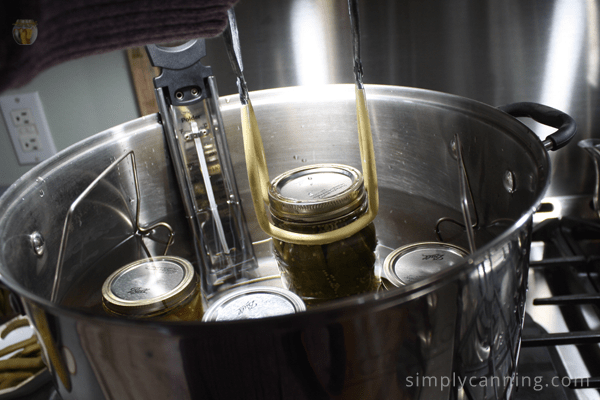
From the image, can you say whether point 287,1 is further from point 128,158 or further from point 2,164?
point 2,164

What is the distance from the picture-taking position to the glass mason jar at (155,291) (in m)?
0.35

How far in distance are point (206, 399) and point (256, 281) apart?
0.28 metres

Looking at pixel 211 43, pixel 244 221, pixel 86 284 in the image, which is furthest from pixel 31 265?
pixel 211 43

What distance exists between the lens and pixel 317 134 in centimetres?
50

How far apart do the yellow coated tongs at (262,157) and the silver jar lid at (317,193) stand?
0.4 inches

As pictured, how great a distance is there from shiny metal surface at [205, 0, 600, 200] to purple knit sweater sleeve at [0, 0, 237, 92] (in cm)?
31

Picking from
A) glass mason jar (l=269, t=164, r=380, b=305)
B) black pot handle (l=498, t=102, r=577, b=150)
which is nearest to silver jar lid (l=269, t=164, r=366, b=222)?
glass mason jar (l=269, t=164, r=380, b=305)

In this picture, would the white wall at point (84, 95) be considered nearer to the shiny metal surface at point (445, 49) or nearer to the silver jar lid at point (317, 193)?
the shiny metal surface at point (445, 49)

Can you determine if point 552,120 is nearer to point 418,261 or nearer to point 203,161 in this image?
point 418,261

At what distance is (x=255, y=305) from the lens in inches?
13.5

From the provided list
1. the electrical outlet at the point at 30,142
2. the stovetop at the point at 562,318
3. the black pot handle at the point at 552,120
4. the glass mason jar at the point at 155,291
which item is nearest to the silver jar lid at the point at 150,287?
the glass mason jar at the point at 155,291

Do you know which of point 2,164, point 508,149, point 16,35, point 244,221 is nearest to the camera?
point 16,35

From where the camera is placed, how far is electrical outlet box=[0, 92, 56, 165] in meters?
0.66

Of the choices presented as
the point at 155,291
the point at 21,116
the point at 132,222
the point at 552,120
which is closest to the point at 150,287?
the point at 155,291
